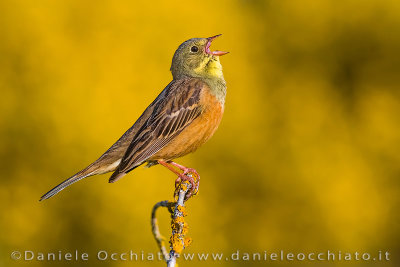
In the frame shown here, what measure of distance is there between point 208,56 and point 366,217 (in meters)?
4.78

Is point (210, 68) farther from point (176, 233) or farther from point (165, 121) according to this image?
point (176, 233)

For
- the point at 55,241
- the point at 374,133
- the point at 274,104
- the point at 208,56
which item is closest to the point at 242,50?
the point at 274,104

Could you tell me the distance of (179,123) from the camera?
5.00 meters

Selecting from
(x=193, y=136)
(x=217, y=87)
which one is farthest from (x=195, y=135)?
(x=217, y=87)

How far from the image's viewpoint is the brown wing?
488 centimetres

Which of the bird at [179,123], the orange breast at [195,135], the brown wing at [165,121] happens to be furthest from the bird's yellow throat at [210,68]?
the orange breast at [195,135]

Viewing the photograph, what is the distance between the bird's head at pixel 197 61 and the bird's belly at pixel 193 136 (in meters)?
0.43

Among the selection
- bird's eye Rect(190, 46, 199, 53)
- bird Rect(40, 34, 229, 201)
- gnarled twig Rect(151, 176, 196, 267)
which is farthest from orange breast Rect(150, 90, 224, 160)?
gnarled twig Rect(151, 176, 196, 267)

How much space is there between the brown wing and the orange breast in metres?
0.04

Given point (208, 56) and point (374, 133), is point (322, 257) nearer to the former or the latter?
point (374, 133)

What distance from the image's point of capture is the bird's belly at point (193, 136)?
4.86 m

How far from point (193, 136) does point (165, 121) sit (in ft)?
1.06

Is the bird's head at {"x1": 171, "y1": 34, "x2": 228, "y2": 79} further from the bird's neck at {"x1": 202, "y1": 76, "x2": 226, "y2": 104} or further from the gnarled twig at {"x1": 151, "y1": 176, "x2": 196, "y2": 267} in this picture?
the gnarled twig at {"x1": 151, "y1": 176, "x2": 196, "y2": 267}

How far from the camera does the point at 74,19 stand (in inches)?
355
